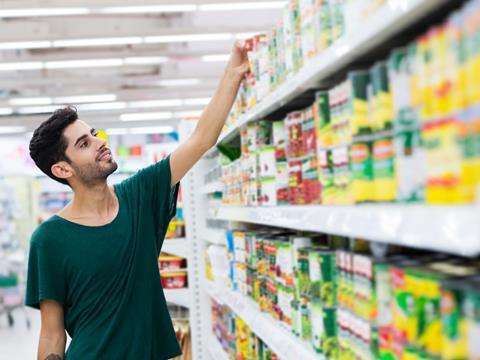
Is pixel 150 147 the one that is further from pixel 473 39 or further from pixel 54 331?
pixel 473 39

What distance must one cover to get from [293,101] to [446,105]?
1440mm

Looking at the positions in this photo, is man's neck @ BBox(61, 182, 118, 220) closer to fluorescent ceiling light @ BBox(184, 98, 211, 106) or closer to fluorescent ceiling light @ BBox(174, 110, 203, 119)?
fluorescent ceiling light @ BBox(184, 98, 211, 106)

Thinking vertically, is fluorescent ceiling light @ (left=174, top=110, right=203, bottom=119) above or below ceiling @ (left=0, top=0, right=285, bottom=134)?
below

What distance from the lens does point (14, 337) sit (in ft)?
32.1

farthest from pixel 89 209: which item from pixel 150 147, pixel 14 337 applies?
pixel 14 337

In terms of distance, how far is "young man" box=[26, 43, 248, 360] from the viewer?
282 centimetres

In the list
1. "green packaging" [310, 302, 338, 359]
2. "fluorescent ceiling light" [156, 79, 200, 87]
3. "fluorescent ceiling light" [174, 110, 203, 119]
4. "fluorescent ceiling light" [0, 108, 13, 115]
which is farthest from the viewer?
"fluorescent ceiling light" [174, 110, 203, 119]

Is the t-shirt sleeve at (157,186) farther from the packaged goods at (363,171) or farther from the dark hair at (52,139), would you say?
the packaged goods at (363,171)

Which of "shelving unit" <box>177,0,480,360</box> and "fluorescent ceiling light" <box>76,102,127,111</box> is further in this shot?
"fluorescent ceiling light" <box>76,102,127,111</box>

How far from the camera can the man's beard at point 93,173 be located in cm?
297

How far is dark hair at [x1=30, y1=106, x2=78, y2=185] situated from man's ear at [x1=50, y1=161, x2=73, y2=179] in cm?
2

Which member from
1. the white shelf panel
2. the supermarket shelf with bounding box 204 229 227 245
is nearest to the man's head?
the white shelf panel

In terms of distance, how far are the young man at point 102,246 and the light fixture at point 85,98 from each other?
1127 cm

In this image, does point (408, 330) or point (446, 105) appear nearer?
point (446, 105)
